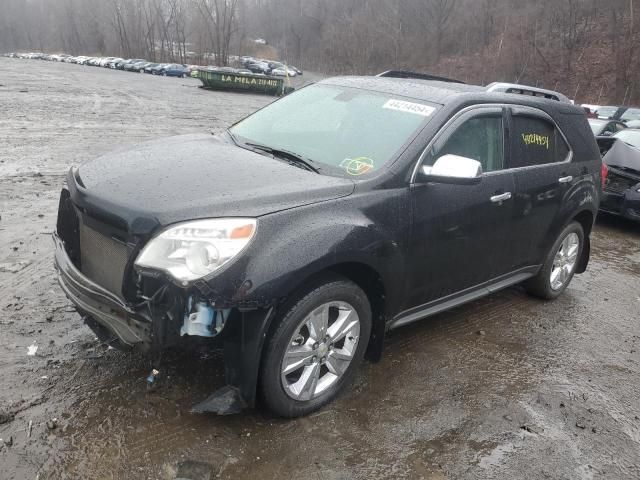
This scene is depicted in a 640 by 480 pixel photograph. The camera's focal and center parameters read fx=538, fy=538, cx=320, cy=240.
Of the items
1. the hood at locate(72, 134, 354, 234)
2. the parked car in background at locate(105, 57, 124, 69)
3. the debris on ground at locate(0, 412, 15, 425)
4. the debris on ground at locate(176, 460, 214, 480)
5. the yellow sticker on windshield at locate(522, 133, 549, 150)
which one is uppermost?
the yellow sticker on windshield at locate(522, 133, 549, 150)

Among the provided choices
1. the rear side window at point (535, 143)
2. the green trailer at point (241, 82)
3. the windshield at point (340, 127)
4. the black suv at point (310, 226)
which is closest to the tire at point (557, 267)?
the black suv at point (310, 226)

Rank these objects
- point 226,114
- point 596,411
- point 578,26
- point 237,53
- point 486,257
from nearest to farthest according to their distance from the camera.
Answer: point 596,411 → point 486,257 → point 226,114 → point 578,26 → point 237,53

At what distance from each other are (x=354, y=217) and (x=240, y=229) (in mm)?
712

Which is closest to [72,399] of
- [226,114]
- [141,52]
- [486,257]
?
[486,257]

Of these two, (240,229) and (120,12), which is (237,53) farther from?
(240,229)

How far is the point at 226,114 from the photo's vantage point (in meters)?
21.1

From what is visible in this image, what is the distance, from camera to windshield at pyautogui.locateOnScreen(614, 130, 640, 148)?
904 centimetres

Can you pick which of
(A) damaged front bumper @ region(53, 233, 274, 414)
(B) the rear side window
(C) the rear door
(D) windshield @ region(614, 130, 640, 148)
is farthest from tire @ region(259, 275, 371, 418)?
(D) windshield @ region(614, 130, 640, 148)

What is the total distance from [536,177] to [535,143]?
294 mm

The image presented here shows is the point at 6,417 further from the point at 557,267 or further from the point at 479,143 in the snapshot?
the point at 557,267

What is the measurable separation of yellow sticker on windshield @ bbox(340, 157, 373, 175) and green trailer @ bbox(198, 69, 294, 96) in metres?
33.7

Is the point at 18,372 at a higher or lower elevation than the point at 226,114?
higher

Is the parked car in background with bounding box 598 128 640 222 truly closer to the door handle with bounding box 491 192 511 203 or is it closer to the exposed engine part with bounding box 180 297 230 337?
the door handle with bounding box 491 192 511 203

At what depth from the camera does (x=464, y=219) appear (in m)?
3.68
